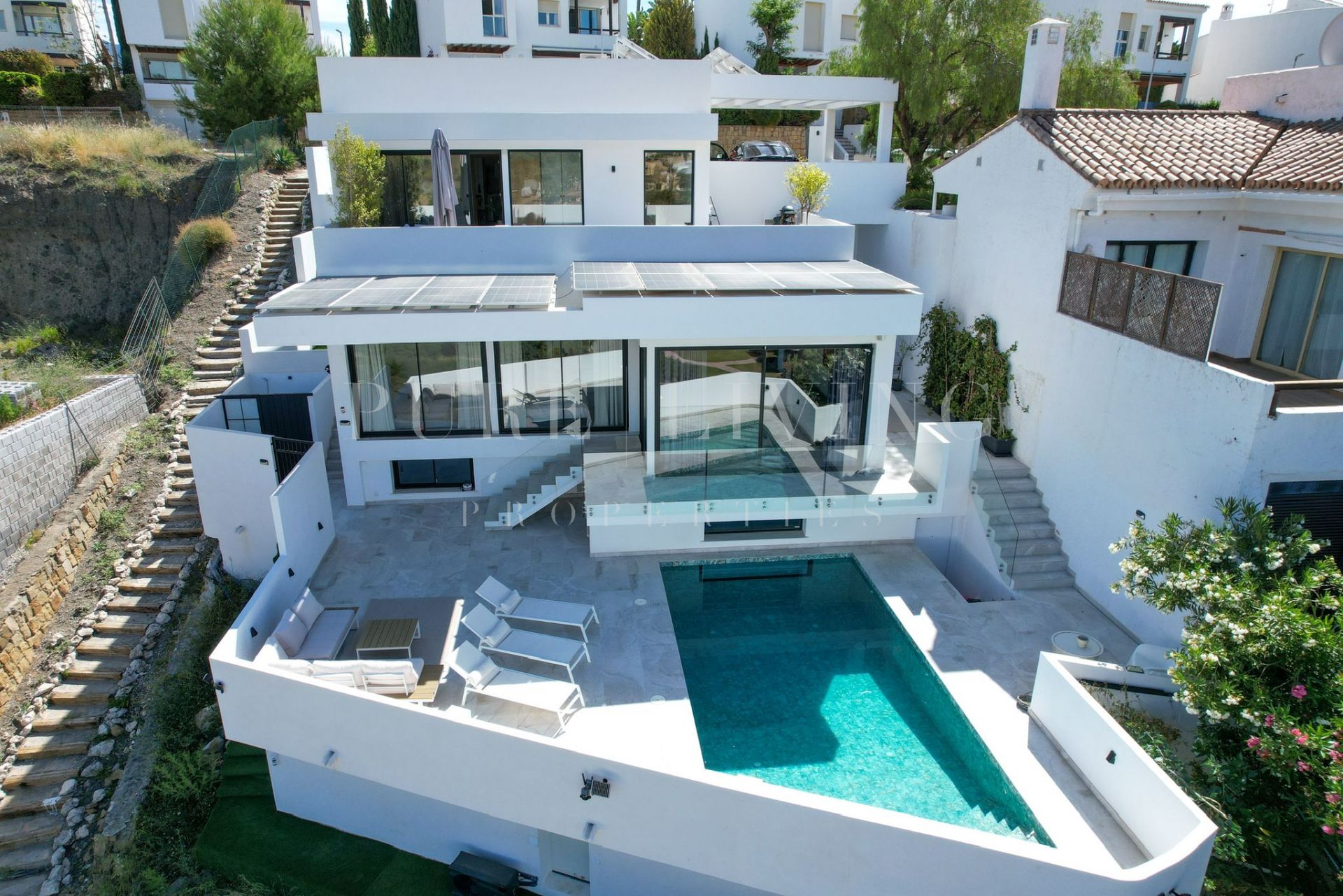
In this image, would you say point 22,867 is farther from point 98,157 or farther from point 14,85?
point 14,85

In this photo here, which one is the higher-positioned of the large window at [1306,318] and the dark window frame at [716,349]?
the large window at [1306,318]

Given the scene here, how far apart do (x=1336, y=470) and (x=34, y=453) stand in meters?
28.1

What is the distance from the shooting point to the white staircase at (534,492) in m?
17.9

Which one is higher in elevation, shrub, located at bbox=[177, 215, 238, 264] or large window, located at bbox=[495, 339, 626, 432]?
shrub, located at bbox=[177, 215, 238, 264]

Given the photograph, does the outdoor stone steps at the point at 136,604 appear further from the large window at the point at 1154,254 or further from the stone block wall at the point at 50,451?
the large window at the point at 1154,254

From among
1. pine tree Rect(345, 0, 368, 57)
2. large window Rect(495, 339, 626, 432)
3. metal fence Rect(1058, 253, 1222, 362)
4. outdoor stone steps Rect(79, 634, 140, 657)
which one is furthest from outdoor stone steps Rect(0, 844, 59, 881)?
pine tree Rect(345, 0, 368, 57)

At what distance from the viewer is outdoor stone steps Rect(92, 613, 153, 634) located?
18781mm

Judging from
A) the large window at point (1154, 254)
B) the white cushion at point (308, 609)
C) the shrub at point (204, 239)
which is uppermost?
the large window at point (1154, 254)

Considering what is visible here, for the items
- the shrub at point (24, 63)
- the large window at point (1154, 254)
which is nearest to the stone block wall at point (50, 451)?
the large window at point (1154, 254)

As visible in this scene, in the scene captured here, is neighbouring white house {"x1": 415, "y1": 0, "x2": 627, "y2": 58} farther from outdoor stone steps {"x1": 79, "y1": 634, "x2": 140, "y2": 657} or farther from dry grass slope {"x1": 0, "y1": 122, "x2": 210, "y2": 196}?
outdoor stone steps {"x1": 79, "y1": 634, "x2": 140, "y2": 657}

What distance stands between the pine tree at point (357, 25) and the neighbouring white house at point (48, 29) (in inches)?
744

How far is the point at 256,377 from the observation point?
22094 mm

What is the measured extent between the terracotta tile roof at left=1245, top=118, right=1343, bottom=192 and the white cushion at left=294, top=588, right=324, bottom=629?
18.9 metres

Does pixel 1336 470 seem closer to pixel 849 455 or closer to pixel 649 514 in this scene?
pixel 849 455
